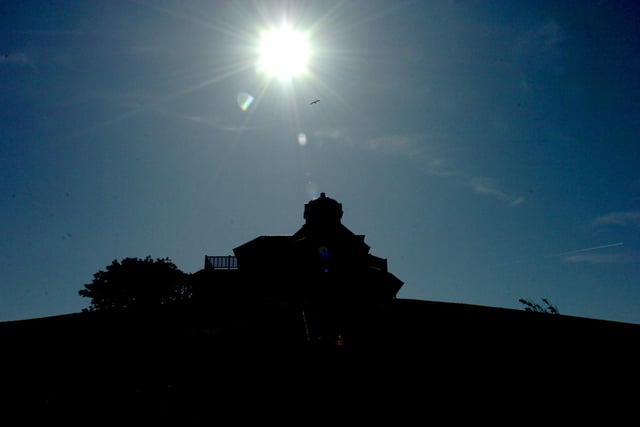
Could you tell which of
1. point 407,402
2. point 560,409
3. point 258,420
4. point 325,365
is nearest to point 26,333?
point 258,420

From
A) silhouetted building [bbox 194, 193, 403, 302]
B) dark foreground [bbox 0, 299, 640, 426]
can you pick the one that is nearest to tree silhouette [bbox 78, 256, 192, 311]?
silhouetted building [bbox 194, 193, 403, 302]

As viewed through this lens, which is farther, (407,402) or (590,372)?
(407,402)

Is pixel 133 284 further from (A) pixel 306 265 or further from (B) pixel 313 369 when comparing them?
(B) pixel 313 369

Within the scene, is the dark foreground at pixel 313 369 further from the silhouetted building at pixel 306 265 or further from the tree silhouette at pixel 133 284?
the tree silhouette at pixel 133 284

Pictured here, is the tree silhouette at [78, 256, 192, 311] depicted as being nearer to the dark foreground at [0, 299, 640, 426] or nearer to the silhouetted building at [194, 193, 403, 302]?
the silhouetted building at [194, 193, 403, 302]

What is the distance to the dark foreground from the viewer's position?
3162 millimetres

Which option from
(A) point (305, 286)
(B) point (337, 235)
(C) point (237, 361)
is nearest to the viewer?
(C) point (237, 361)

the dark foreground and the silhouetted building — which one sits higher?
the silhouetted building

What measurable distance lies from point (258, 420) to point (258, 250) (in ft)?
76.2

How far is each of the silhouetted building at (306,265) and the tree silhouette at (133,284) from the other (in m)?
21.6

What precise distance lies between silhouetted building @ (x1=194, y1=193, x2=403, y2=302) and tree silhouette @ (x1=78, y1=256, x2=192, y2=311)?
2156 centimetres

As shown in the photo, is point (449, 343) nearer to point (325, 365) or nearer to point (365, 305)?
point (365, 305)

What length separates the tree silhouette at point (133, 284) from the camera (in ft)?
139

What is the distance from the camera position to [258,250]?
26078 millimetres
